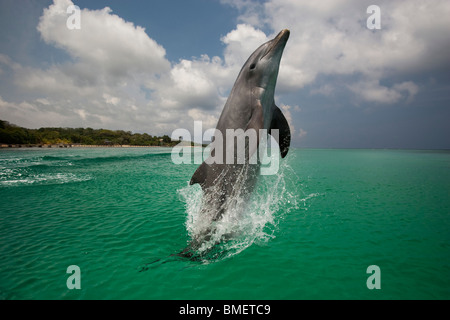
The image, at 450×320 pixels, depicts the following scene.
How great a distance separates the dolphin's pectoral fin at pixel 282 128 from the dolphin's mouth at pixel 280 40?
1.29 meters

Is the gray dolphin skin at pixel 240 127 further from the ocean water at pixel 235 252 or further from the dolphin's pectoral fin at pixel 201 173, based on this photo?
the ocean water at pixel 235 252

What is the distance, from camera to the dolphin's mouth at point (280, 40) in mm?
4121

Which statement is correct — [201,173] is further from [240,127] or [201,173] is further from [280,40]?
[280,40]

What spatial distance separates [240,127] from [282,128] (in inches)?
56.5

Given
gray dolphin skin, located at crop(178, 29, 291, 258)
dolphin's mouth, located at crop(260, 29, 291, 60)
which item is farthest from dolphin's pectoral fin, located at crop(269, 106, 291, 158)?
dolphin's mouth, located at crop(260, 29, 291, 60)

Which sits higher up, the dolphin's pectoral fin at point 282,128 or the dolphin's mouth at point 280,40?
the dolphin's mouth at point 280,40

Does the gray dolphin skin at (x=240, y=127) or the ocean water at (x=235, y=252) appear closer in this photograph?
the ocean water at (x=235, y=252)

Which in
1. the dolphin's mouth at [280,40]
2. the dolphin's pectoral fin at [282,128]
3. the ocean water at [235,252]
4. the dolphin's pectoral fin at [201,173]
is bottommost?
the ocean water at [235,252]

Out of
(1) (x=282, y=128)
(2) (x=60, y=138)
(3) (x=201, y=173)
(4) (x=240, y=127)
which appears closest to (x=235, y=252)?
(3) (x=201, y=173)

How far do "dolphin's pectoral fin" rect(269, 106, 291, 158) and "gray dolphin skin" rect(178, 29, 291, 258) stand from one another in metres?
0.02

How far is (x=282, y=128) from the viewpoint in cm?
518

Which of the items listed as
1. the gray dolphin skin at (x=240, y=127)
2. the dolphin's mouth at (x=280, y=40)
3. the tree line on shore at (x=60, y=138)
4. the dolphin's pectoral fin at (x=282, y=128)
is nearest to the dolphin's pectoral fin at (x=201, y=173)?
the gray dolphin skin at (x=240, y=127)
